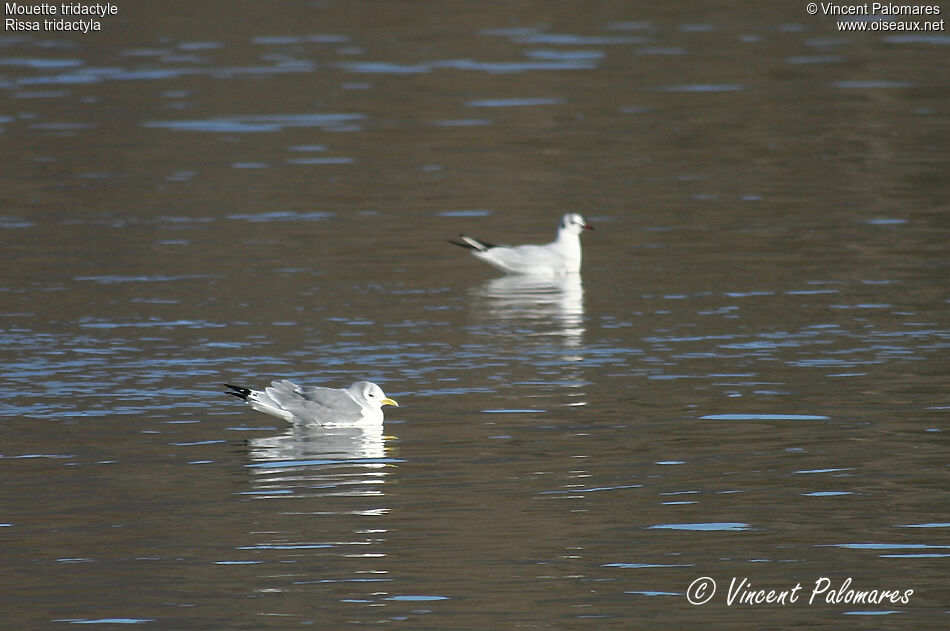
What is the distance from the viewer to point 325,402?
1416cm

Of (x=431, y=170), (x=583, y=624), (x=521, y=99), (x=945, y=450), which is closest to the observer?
(x=583, y=624)

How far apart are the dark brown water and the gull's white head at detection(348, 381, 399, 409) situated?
237 millimetres

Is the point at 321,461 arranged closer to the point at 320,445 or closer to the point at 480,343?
the point at 320,445

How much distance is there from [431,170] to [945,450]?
53.5ft

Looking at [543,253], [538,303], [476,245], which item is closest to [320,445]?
[538,303]

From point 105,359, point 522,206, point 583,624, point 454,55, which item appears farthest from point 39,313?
point 454,55

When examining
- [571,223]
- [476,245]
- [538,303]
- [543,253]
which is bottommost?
[538,303]

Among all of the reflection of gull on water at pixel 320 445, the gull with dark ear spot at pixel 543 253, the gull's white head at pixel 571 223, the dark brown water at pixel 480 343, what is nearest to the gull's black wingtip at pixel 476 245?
the gull with dark ear spot at pixel 543 253

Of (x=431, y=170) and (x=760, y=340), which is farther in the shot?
(x=431, y=170)

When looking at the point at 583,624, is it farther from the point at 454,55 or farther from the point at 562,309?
the point at 454,55

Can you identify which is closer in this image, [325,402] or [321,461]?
[321,461]

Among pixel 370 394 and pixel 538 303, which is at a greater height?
pixel 370 394

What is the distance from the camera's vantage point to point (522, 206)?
85.8ft

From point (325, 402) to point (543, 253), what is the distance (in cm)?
794
